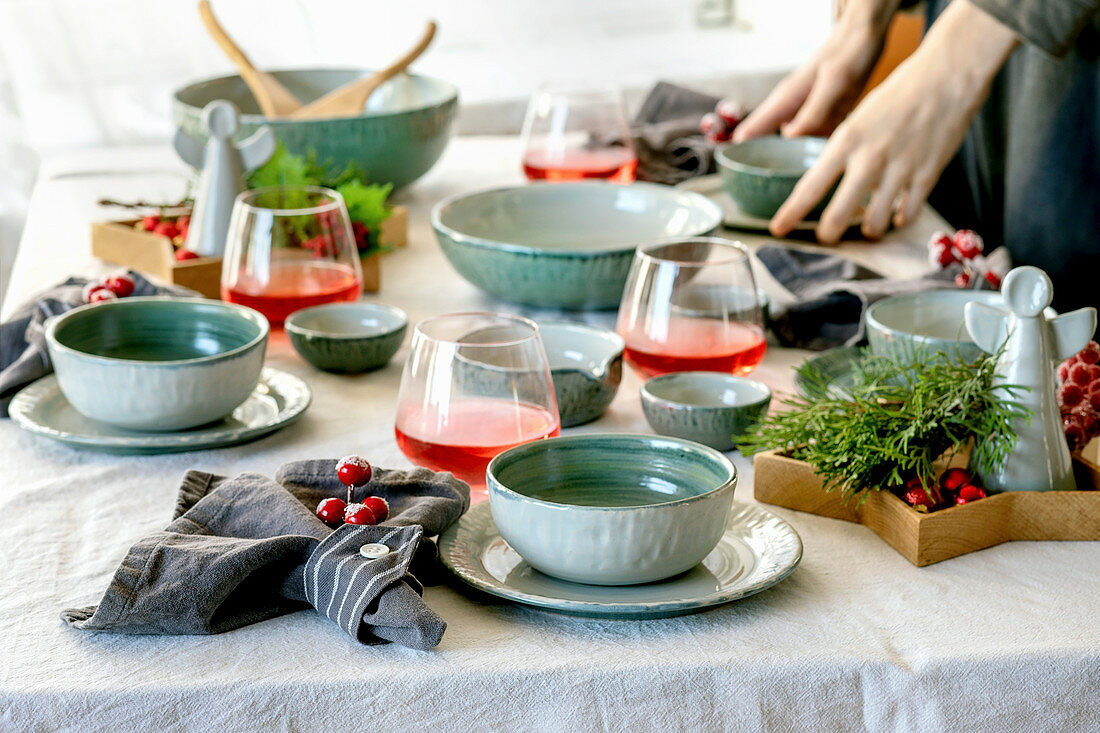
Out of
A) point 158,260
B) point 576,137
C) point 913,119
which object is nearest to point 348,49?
point 576,137

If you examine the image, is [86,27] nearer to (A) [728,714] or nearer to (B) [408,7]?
(B) [408,7]

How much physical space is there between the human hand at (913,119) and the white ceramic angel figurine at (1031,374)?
664mm

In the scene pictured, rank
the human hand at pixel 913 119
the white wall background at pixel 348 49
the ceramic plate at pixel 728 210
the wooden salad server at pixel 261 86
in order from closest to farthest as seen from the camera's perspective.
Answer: the human hand at pixel 913 119 < the ceramic plate at pixel 728 210 < the wooden salad server at pixel 261 86 < the white wall background at pixel 348 49

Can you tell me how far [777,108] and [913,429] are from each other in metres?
1.11

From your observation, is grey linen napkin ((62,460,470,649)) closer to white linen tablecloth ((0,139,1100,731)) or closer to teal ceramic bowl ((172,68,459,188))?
white linen tablecloth ((0,139,1100,731))

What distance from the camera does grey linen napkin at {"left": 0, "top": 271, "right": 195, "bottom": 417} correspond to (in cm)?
96

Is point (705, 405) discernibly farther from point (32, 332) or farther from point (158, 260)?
point (158, 260)

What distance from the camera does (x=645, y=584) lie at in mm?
671

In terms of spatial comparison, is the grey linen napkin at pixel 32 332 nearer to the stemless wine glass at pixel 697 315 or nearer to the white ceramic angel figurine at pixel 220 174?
the white ceramic angel figurine at pixel 220 174

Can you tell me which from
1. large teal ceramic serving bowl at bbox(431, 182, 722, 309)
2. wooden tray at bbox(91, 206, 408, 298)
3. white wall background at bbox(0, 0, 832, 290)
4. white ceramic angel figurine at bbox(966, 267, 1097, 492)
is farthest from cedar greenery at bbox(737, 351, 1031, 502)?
white wall background at bbox(0, 0, 832, 290)

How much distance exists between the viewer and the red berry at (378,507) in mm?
712

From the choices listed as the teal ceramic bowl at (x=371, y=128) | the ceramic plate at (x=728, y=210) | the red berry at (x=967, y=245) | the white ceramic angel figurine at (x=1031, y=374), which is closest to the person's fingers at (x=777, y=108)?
the ceramic plate at (x=728, y=210)

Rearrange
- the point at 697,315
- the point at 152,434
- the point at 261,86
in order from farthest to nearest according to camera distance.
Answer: the point at 261,86
the point at 697,315
the point at 152,434

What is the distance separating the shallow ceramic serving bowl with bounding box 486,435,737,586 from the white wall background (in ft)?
5.85
